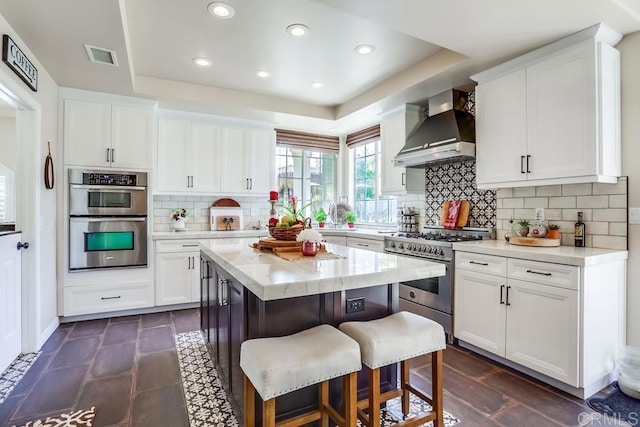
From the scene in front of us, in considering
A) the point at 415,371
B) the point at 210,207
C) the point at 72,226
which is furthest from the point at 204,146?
the point at 415,371

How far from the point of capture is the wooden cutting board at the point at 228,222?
4.64 metres

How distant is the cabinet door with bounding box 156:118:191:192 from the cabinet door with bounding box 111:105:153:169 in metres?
0.31

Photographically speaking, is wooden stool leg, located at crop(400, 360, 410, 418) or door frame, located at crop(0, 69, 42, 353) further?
door frame, located at crop(0, 69, 42, 353)

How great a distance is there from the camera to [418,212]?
4129 millimetres

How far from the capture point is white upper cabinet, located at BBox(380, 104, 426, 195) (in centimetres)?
390

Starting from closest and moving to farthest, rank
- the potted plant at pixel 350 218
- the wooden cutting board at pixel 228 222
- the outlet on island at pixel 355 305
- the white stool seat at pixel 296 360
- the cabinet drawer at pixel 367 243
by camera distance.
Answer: the white stool seat at pixel 296 360 → the outlet on island at pixel 355 305 → the cabinet drawer at pixel 367 243 → the wooden cutting board at pixel 228 222 → the potted plant at pixel 350 218

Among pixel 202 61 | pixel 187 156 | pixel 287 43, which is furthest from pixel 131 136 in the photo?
pixel 287 43

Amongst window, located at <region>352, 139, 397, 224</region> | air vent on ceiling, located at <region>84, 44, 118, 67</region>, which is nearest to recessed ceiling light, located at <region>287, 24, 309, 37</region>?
air vent on ceiling, located at <region>84, 44, 118, 67</region>

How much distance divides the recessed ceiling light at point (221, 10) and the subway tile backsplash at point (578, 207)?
2.79 metres

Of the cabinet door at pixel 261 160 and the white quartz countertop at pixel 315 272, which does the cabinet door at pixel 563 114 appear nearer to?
the white quartz countertop at pixel 315 272

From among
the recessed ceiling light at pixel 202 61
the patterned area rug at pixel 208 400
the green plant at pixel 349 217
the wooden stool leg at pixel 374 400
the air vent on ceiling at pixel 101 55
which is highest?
the recessed ceiling light at pixel 202 61

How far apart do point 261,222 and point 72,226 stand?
2.29m

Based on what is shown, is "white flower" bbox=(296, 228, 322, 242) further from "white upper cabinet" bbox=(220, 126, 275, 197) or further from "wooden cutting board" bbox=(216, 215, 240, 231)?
"wooden cutting board" bbox=(216, 215, 240, 231)

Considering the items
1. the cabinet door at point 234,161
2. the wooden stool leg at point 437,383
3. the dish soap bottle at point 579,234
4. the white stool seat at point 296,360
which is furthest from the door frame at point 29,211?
the dish soap bottle at point 579,234
